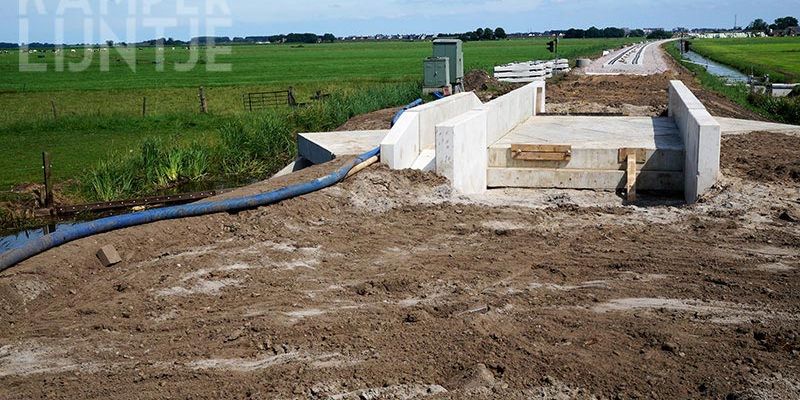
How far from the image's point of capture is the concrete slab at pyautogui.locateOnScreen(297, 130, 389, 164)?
14938 mm

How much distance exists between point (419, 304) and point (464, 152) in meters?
5.84

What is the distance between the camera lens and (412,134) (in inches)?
553

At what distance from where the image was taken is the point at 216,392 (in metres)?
5.92

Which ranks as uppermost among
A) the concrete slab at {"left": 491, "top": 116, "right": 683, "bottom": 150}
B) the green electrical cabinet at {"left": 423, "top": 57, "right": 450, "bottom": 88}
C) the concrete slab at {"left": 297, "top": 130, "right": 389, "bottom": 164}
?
the green electrical cabinet at {"left": 423, "top": 57, "right": 450, "bottom": 88}

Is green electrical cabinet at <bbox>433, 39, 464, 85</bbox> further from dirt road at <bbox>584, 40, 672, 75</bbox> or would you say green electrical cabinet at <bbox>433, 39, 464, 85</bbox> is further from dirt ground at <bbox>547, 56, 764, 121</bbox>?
dirt road at <bbox>584, 40, 672, 75</bbox>

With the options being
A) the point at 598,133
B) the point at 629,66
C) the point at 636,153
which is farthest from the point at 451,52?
the point at 629,66

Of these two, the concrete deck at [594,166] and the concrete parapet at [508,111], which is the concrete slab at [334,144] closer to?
the concrete parapet at [508,111]

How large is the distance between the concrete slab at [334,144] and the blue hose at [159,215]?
8.82 feet

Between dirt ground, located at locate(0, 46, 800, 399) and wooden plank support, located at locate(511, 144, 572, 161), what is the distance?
8.11ft

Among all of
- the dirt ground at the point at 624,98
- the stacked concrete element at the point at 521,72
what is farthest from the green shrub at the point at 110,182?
the stacked concrete element at the point at 521,72

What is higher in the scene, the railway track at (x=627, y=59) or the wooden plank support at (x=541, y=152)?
the railway track at (x=627, y=59)

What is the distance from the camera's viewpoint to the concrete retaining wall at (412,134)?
12.8 meters

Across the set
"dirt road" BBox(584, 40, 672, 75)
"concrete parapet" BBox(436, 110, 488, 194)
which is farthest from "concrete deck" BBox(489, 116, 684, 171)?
"dirt road" BBox(584, 40, 672, 75)

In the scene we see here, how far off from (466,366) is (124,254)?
180 inches
